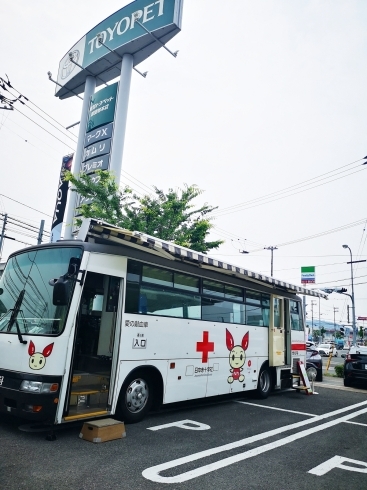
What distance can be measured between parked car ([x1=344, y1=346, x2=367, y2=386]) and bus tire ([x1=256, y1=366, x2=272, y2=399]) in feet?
16.8

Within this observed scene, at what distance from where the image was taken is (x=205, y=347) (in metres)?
8.26

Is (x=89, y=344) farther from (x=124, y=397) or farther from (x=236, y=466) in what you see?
(x=236, y=466)

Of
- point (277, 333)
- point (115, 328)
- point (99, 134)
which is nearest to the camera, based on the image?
point (115, 328)

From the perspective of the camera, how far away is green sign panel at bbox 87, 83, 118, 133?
19516 mm

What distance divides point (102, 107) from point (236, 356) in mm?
15682

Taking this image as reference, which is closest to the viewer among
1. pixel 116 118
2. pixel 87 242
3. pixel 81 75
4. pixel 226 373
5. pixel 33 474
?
pixel 33 474

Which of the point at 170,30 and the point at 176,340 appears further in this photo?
the point at 170,30

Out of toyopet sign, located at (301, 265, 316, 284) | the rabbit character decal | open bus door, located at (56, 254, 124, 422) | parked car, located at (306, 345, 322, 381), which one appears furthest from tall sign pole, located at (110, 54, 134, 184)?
toyopet sign, located at (301, 265, 316, 284)

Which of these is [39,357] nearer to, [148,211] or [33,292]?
[33,292]

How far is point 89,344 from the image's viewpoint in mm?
6965

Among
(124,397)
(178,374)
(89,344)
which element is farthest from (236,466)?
(89,344)

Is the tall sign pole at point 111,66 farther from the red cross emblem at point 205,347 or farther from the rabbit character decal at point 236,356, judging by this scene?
the red cross emblem at point 205,347

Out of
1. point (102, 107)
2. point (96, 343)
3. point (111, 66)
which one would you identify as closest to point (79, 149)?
point (102, 107)

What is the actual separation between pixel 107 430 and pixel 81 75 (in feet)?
73.0
